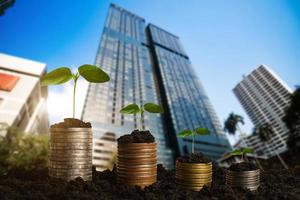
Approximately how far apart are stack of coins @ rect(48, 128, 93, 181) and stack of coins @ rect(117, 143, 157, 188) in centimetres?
31

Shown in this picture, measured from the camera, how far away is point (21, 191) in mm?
1900

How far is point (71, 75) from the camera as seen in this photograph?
6.82 feet

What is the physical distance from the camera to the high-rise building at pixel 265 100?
12681cm

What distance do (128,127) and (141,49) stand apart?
5699 centimetres

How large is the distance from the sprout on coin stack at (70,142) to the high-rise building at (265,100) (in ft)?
421

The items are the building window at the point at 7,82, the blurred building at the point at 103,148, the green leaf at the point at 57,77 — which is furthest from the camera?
the blurred building at the point at 103,148

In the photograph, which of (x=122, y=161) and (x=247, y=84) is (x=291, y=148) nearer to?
(x=122, y=161)

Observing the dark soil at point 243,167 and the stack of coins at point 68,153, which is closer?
the stack of coins at point 68,153

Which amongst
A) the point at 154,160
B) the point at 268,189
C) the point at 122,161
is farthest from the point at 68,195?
the point at 268,189

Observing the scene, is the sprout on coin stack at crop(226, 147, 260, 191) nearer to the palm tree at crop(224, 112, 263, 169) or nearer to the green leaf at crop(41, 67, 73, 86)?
the green leaf at crop(41, 67, 73, 86)

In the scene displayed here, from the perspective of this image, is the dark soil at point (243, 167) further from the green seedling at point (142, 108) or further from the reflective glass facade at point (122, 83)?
the reflective glass facade at point (122, 83)

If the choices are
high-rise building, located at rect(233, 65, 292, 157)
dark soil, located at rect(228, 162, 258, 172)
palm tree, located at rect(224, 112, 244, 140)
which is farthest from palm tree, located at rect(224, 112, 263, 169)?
dark soil, located at rect(228, 162, 258, 172)

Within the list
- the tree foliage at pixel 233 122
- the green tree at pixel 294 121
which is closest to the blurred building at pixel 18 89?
the green tree at pixel 294 121

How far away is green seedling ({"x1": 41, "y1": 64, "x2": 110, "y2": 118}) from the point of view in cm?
203
